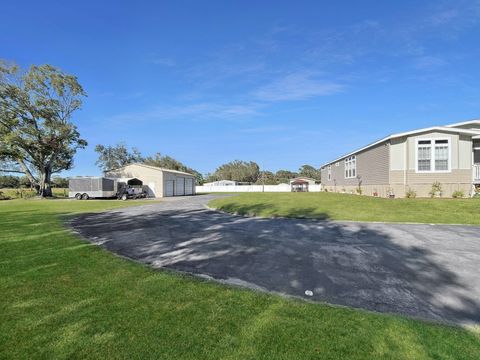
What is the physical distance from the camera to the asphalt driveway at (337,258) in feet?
13.6

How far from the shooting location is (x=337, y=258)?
5.98 meters

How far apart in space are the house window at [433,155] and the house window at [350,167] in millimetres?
7579

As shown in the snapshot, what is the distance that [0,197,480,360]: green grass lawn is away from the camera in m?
2.69

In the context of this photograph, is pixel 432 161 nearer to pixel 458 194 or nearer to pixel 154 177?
pixel 458 194

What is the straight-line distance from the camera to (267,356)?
2.62m

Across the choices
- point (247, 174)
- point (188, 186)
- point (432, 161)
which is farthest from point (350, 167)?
point (247, 174)

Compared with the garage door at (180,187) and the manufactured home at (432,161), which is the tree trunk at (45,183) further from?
the manufactured home at (432,161)

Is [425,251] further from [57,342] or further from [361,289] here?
[57,342]

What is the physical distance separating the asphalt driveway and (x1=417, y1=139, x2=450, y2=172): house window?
10.1m

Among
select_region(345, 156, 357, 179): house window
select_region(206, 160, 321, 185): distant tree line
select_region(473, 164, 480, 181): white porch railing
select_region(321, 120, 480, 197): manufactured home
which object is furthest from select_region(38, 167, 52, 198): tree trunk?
select_region(206, 160, 321, 185): distant tree line

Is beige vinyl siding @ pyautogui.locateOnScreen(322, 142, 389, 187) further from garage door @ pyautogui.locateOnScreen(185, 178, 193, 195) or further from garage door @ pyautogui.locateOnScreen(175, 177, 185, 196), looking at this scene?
garage door @ pyautogui.locateOnScreen(185, 178, 193, 195)

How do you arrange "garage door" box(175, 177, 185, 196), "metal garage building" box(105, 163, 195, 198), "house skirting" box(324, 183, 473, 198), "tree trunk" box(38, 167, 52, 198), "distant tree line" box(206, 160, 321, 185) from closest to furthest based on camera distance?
"house skirting" box(324, 183, 473, 198)
"metal garage building" box(105, 163, 195, 198)
"tree trunk" box(38, 167, 52, 198)
"garage door" box(175, 177, 185, 196)
"distant tree line" box(206, 160, 321, 185)

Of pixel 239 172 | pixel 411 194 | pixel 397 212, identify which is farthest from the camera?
pixel 239 172

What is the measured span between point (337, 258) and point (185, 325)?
150 inches
